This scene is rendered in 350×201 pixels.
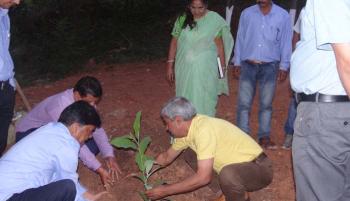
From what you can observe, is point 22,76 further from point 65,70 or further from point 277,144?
point 277,144

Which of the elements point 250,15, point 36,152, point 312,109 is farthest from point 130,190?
point 312,109

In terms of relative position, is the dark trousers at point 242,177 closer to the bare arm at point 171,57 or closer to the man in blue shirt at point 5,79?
the bare arm at point 171,57

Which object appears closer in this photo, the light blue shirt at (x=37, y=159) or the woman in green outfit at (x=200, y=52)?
the light blue shirt at (x=37, y=159)

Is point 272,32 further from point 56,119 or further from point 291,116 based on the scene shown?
point 56,119

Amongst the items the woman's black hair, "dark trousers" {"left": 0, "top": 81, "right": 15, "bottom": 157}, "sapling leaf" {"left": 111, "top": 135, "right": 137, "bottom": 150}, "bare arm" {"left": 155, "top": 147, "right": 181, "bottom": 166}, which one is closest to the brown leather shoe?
"bare arm" {"left": 155, "top": 147, "right": 181, "bottom": 166}

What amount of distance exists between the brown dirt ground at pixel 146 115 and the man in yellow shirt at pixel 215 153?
620 millimetres

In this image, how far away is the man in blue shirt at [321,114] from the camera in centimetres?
191

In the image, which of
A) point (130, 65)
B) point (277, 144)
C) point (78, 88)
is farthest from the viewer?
point (130, 65)

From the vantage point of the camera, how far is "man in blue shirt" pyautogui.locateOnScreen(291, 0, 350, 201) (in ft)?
6.26

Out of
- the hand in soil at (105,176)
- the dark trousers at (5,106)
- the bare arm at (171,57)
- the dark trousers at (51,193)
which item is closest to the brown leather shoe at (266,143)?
the bare arm at (171,57)

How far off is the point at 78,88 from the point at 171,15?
745cm

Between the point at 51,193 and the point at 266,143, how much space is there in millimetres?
2360

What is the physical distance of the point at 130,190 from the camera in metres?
4.16

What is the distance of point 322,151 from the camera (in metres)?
2.02
